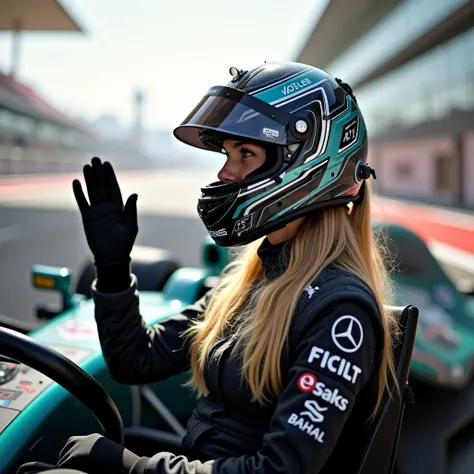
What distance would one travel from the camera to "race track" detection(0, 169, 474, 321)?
6.82 m

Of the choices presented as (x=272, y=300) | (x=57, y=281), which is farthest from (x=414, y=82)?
(x=272, y=300)

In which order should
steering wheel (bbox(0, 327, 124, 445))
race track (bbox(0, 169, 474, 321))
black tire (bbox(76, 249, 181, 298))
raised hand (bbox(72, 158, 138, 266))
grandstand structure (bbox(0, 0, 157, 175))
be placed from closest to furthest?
steering wheel (bbox(0, 327, 124, 445)), raised hand (bbox(72, 158, 138, 266)), black tire (bbox(76, 249, 181, 298)), race track (bbox(0, 169, 474, 321)), grandstand structure (bbox(0, 0, 157, 175))

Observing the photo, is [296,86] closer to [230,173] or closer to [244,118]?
[244,118]

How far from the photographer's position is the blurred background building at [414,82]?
81.3 feet

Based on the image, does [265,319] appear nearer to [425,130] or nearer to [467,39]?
[467,39]

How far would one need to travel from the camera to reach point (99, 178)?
1.59 metres

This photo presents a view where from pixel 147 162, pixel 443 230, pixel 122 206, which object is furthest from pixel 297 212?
pixel 147 162

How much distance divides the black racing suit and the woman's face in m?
0.22

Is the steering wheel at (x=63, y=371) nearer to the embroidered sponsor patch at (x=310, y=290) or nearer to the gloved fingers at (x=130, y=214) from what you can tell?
the gloved fingers at (x=130, y=214)

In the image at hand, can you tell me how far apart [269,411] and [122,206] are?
28.3 inches

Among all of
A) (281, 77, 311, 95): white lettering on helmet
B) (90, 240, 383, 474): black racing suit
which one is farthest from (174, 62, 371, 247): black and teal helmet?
(90, 240, 383, 474): black racing suit

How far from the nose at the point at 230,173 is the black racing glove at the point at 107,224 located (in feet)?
0.98

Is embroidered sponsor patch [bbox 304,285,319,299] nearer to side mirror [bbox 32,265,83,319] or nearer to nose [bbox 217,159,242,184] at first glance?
nose [bbox 217,159,242,184]

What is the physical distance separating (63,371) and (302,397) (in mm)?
550
